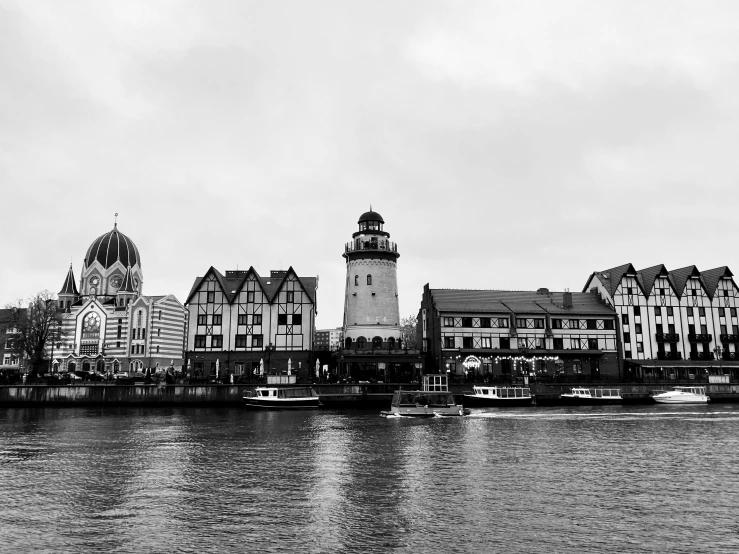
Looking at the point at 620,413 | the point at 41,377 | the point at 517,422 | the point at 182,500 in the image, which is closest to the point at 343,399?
the point at 517,422

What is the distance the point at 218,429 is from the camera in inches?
1886

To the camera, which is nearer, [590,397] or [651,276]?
[590,397]

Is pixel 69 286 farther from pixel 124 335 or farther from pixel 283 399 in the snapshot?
pixel 283 399

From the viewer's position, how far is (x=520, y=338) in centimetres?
8631

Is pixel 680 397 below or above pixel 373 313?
below

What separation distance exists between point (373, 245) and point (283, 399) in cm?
2741

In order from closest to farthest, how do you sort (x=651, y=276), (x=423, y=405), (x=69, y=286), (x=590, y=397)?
(x=423, y=405) → (x=590, y=397) → (x=651, y=276) → (x=69, y=286)

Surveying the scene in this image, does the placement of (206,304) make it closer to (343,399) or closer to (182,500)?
(343,399)

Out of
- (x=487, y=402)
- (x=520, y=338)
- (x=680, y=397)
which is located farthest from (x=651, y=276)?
(x=487, y=402)

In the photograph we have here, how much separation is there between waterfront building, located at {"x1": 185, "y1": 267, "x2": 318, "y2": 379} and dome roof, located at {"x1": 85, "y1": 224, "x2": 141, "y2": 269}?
45420 millimetres

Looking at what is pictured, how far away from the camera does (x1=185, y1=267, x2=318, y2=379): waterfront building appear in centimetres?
8450

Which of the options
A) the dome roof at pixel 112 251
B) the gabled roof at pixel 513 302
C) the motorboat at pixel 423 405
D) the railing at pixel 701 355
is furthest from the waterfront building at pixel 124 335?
the railing at pixel 701 355

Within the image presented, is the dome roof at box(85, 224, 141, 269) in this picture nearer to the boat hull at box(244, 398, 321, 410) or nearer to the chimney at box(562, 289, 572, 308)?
the boat hull at box(244, 398, 321, 410)

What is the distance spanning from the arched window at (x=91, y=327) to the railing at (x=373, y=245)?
47.8 metres
